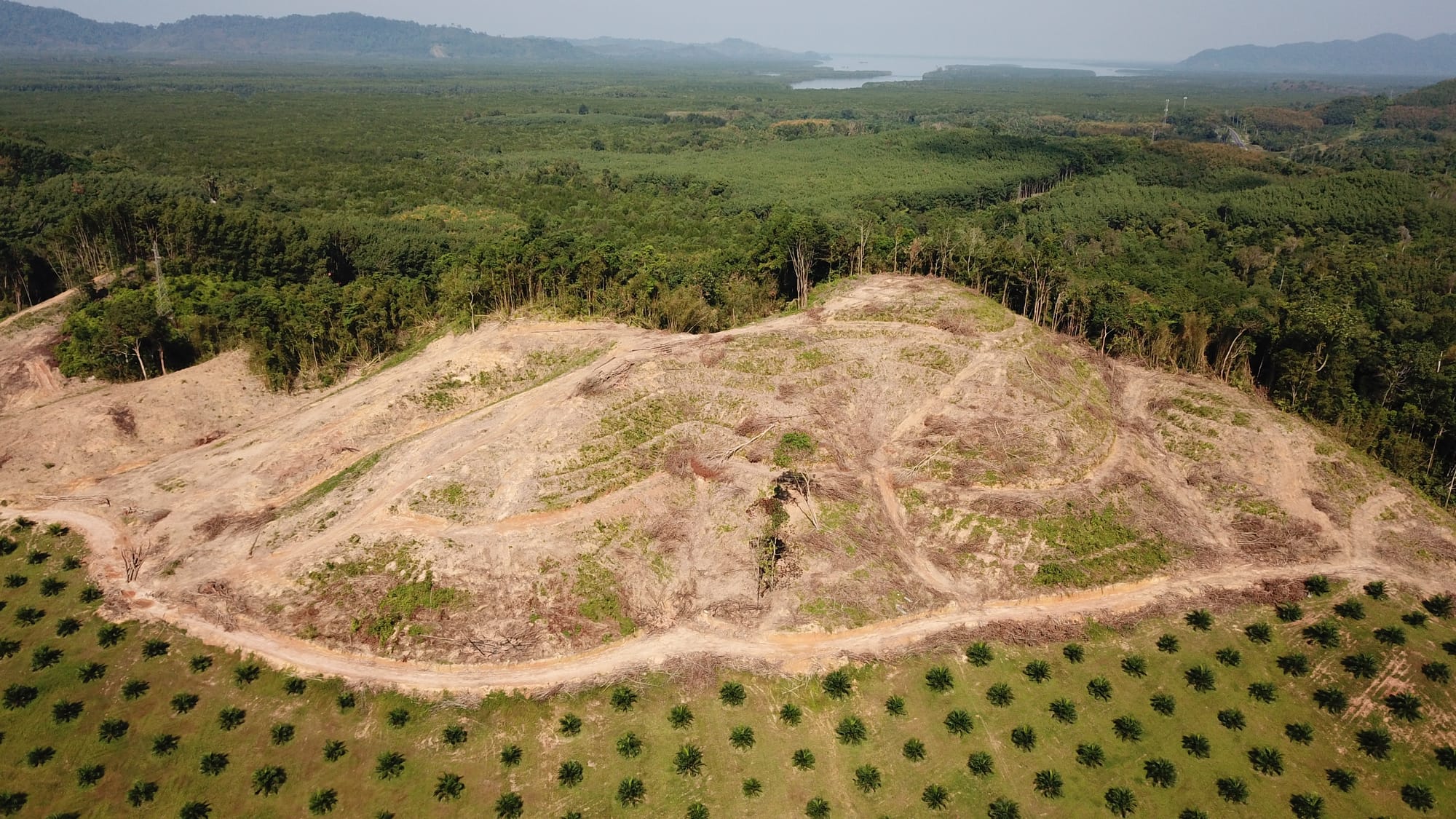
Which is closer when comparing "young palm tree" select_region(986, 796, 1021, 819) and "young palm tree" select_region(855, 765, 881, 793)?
"young palm tree" select_region(986, 796, 1021, 819)

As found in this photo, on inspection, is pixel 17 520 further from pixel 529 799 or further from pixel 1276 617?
pixel 1276 617

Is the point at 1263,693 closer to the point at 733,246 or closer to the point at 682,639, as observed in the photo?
the point at 682,639

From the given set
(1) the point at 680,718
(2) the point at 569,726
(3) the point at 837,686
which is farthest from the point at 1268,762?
(2) the point at 569,726

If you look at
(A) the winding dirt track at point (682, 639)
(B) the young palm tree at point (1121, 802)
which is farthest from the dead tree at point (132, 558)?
(B) the young palm tree at point (1121, 802)

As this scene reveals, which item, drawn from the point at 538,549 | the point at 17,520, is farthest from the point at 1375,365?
the point at 17,520

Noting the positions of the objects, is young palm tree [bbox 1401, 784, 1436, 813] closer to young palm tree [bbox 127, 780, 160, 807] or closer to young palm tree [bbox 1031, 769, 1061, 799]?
young palm tree [bbox 1031, 769, 1061, 799]

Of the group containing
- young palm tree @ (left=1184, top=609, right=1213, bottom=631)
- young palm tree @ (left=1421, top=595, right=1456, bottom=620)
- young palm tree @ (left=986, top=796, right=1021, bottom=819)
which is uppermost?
young palm tree @ (left=1421, top=595, right=1456, bottom=620)

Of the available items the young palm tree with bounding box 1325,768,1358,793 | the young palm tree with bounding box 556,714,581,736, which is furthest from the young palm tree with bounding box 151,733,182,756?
the young palm tree with bounding box 1325,768,1358,793
